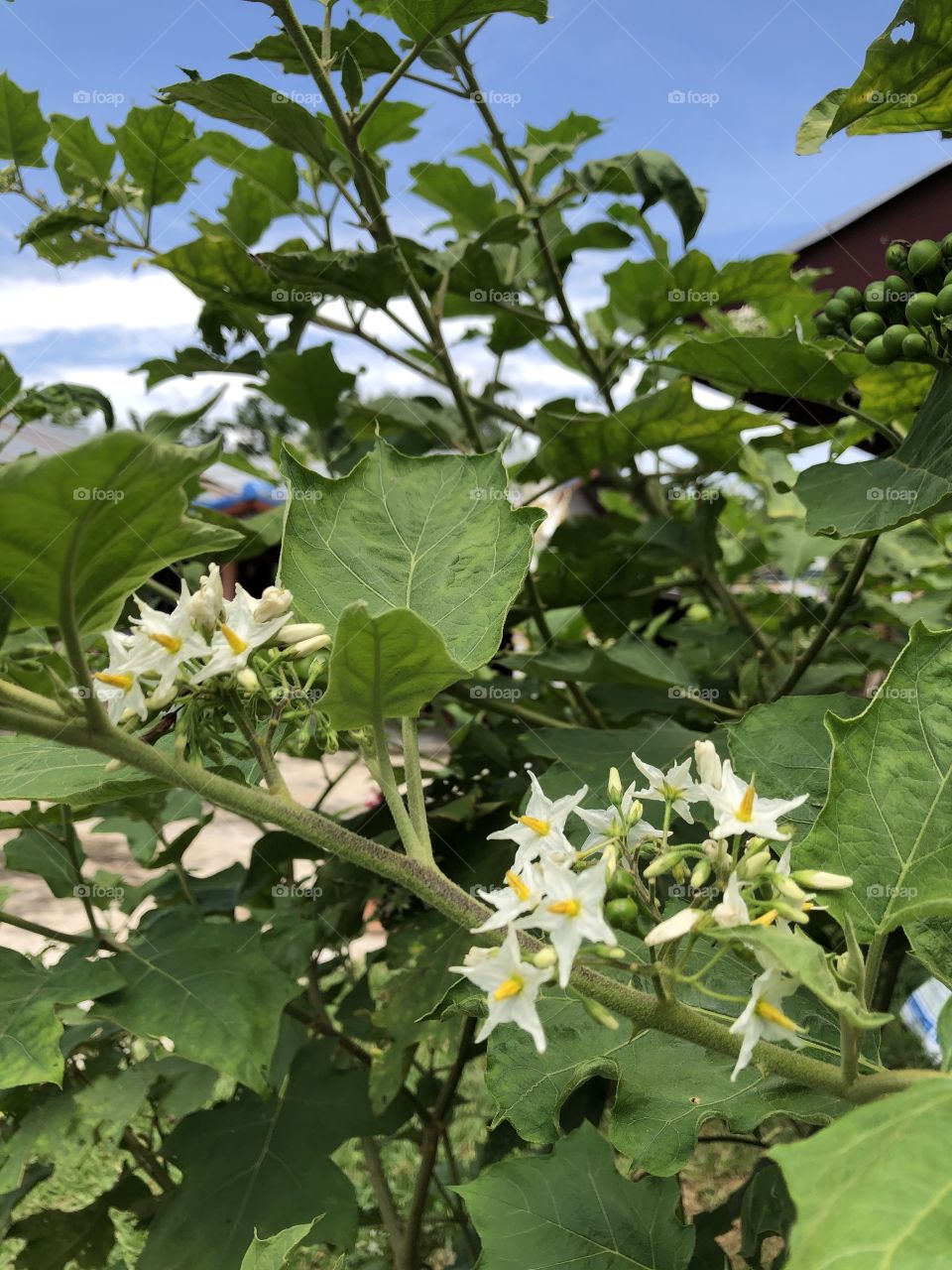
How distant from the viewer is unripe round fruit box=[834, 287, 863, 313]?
61.1 inches

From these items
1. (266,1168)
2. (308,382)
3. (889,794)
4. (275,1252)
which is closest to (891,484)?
(889,794)

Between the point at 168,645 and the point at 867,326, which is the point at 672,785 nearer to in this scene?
the point at 168,645

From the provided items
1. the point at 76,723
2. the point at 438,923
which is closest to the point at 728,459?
the point at 438,923

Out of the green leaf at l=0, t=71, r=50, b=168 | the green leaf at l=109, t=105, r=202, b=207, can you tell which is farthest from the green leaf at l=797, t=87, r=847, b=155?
the green leaf at l=0, t=71, r=50, b=168

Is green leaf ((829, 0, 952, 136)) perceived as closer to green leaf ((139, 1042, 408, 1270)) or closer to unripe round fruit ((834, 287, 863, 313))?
unripe round fruit ((834, 287, 863, 313))

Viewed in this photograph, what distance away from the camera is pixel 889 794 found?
88 cm

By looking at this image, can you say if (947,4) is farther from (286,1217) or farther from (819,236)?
(286,1217)

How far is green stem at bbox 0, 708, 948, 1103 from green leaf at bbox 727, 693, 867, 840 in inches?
15.2

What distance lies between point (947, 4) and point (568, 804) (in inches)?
43.1

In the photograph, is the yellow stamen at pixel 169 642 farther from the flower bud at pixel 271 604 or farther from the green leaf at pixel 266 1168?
the green leaf at pixel 266 1168

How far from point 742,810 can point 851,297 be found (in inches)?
42.6

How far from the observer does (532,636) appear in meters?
2.88

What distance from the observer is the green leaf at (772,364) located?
5.27 ft

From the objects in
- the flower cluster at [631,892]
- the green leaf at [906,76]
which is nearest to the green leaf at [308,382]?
the green leaf at [906,76]
